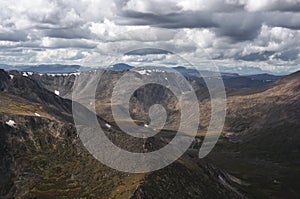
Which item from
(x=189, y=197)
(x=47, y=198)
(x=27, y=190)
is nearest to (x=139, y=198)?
(x=189, y=197)

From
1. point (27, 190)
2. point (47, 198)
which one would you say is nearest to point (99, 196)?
point (47, 198)

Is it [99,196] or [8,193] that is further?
[8,193]

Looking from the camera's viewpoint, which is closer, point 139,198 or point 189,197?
point 139,198

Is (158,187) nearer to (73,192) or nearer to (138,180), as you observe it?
→ (138,180)

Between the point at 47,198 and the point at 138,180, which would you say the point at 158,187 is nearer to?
the point at 138,180

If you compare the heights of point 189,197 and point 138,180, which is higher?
point 138,180

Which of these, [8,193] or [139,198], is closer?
[139,198]

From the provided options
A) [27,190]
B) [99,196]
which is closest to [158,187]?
[99,196]
